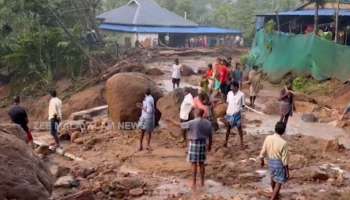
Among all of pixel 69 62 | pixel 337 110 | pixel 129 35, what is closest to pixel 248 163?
pixel 337 110

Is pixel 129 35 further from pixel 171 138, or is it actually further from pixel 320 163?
pixel 320 163

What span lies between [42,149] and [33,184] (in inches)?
213

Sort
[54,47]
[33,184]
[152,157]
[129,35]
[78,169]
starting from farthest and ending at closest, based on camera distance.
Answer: [129,35]
[54,47]
[152,157]
[78,169]
[33,184]

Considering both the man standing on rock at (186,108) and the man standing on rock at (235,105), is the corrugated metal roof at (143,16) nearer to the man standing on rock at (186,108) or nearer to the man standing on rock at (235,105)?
the man standing on rock at (186,108)

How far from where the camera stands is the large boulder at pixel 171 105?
593 inches

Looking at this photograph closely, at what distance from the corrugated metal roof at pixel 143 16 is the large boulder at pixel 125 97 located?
29.0 meters

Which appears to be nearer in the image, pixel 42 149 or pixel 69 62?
pixel 42 149

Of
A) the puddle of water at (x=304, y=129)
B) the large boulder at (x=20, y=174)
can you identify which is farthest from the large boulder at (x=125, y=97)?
the large boulder at (x=20, y=174)

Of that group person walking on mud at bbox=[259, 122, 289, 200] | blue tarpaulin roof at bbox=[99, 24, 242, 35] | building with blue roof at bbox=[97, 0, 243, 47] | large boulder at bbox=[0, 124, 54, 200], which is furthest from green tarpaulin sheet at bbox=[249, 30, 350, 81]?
blue tarpaulin roof at bbox=[99, 24, 242, 35]

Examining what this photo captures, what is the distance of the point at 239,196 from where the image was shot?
376 inches

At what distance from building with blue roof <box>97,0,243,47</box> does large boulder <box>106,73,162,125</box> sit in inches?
1000

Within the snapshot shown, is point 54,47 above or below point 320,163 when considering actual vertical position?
above

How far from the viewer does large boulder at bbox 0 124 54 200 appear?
7252mm

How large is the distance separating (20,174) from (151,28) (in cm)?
3669
